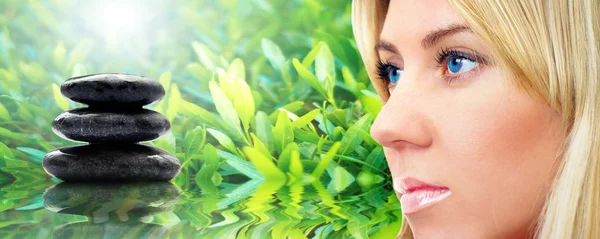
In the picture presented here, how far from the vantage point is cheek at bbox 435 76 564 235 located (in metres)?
0.49

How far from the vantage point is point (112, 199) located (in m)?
1.14

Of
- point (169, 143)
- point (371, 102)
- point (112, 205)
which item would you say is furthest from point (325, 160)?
point (112, 205)

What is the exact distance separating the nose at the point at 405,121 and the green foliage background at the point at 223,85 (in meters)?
0.86

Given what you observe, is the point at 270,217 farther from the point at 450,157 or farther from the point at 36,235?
the point at 450,157

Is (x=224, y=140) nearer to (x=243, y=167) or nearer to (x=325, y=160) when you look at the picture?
(x=243, y=167)

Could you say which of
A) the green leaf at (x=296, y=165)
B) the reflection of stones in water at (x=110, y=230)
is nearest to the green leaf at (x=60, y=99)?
the green leaf at (x=296, y=165)

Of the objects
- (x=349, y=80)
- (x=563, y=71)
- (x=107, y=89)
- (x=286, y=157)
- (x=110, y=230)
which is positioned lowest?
(x=110, y=230)

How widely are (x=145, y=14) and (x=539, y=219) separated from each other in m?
1.44

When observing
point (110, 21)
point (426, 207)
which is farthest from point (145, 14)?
point (426, 207)

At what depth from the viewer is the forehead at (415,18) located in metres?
0.52

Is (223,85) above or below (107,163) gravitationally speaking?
above

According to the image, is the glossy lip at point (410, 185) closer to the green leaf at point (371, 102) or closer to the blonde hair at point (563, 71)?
the blonde hair at point (563, 71)

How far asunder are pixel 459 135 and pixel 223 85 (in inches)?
44.0

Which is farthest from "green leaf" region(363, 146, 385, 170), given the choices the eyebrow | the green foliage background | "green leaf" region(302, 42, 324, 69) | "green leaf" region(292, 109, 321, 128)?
the eyebrow
